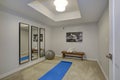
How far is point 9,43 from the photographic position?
2.68 meters

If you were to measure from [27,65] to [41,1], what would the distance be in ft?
9.25

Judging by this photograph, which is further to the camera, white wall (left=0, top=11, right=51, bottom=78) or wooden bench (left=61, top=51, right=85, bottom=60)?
wooden bench (left=61, top=51, right=85, bottom=60)

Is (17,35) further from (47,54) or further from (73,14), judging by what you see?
(73,14)

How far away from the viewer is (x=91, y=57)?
452cm

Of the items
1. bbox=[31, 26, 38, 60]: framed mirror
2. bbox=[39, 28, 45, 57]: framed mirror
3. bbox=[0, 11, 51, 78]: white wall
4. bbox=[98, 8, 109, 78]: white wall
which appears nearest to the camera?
bbox=[98, 8, 109, 78]: white wall

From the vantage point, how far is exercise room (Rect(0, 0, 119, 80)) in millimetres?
2281

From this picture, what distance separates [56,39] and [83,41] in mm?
1969

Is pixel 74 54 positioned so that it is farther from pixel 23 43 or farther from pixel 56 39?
pixel 23 43

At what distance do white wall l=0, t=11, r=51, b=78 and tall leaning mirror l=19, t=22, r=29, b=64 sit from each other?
0.13m

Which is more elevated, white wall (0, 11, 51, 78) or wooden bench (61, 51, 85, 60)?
white wall (0, 11, 51, 78)

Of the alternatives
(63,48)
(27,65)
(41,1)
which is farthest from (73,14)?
(27,65)

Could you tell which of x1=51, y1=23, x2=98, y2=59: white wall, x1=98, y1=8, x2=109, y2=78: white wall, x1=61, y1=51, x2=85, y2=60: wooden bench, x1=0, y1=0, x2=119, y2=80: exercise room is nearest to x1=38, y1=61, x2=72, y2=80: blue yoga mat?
x1=0, y1=0, x2=119, y2=80: exercise room

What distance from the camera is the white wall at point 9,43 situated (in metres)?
2.46

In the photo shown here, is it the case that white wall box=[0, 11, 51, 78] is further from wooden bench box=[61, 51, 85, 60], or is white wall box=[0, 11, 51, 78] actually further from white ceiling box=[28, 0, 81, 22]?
wooden bench box=[61, 51, 85, 60]
